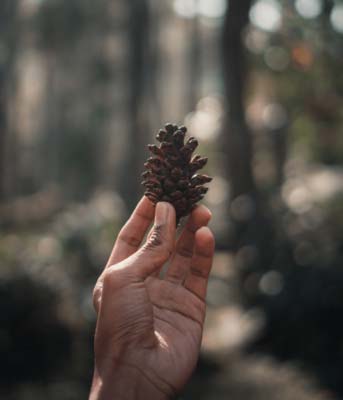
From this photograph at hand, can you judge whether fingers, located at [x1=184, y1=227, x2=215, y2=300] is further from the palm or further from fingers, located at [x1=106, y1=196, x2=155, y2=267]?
fingers, located at [x1=106, y1=196, x2=155, y2=267]

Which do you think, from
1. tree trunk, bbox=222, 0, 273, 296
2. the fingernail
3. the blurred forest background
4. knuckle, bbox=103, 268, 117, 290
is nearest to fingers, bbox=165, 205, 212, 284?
the fingernail

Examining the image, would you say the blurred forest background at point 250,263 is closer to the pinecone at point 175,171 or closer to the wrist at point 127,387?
the pinecone at point 175,171

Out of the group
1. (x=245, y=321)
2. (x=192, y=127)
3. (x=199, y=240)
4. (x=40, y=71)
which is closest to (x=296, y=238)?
(x=245, y=321)

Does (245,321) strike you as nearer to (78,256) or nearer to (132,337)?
(78,256)

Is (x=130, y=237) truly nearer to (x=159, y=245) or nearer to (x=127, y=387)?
(x=159, y=245)

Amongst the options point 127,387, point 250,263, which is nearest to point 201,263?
point 127,387
